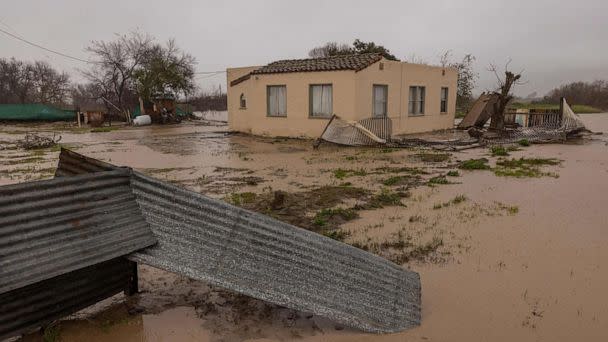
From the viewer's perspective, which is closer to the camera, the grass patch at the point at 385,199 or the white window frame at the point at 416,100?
the grass patch at the point at 385,199

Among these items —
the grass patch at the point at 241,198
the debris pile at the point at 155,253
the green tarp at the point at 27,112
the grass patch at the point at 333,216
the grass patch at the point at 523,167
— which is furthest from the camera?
the green tarp at the point at 27,112

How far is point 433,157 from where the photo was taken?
1354 centimetres

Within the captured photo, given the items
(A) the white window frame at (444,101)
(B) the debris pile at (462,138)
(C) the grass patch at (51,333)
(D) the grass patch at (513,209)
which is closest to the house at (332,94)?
(A) the white window frame at (444,101)

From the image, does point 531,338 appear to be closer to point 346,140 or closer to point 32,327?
point 32,327

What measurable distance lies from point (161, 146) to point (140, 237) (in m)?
15.4

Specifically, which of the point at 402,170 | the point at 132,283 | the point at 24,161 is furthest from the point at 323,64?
the point at 132,283

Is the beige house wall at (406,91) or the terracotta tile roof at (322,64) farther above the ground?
the terracotta tile roof at (322,64)

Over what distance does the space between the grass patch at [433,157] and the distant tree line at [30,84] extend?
5127 cm

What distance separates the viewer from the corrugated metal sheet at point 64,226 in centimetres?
286

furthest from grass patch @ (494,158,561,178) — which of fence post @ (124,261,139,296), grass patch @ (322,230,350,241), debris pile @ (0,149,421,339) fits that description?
fence post @ (124,261,139,296)

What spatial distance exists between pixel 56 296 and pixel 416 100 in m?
19.9

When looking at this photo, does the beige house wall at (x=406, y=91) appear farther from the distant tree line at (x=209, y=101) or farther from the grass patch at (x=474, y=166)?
the distant tree line at (x=209, y=101)

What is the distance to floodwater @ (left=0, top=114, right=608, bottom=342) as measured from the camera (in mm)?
3686

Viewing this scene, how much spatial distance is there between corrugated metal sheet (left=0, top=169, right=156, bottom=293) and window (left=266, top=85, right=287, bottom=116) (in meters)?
16.7
